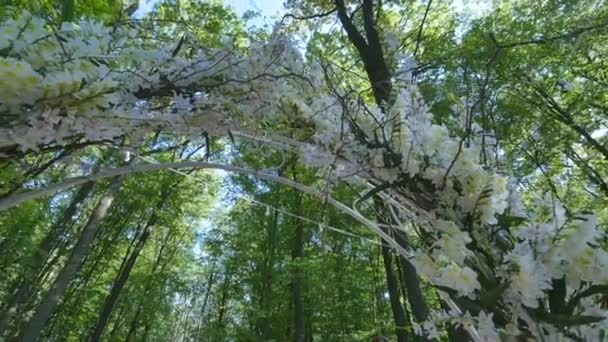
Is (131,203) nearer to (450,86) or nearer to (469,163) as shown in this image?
(450,86)

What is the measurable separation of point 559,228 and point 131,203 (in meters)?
9.60

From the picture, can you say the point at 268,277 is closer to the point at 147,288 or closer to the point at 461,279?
the point at 147,288

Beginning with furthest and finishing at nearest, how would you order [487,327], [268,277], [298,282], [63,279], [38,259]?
[268,277]
[38,259]
[298,282]
[63,279]
[487,327]


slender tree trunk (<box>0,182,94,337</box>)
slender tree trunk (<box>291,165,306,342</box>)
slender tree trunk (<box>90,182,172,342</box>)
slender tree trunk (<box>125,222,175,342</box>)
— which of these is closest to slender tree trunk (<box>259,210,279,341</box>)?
slender tree trunk (<box>291,165,306,342</box>)

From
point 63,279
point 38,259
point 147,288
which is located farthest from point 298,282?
point 147,288

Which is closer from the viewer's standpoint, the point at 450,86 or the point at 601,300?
the point at 601,300

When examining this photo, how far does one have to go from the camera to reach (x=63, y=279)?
475cm

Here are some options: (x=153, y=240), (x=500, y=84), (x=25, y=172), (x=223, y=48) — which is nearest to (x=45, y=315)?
(x=25, y=172)

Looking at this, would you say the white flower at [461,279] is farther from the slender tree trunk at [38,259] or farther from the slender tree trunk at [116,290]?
the slender tree trunk at [116,290]

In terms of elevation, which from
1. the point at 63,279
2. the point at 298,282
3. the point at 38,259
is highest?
the point at 38,259

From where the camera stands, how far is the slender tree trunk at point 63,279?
4.36 m

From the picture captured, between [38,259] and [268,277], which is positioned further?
[268,277]

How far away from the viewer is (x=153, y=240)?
11828 mm

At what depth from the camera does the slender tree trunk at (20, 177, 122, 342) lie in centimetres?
436
